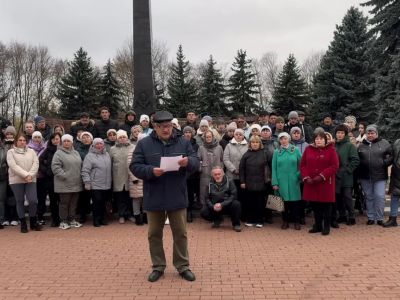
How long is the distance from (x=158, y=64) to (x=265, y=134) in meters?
42.6

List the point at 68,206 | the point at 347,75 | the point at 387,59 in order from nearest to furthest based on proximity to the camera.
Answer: the point at 68,206 → the point at 387,59 → the point at 347,75

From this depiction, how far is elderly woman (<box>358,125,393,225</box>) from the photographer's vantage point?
862 centimetres

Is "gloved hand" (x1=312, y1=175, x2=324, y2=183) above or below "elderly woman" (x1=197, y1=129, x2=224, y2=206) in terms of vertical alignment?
below

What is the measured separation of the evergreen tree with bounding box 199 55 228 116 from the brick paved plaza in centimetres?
2870

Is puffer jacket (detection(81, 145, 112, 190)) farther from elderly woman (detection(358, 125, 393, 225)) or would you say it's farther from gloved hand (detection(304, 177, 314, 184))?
elderly woman (detection(358, 125, 393, 225))

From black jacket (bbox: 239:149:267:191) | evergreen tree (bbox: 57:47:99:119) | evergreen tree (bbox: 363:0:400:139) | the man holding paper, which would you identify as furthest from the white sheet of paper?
evergreen tree (bbox: 57:47:99:119)

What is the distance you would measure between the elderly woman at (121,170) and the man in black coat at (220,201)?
5.90ft

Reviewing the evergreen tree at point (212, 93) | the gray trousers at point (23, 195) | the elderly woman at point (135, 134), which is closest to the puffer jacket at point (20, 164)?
the gray trousers at point (23, 195)

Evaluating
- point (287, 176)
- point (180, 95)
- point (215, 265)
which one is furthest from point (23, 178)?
point (180, 95)

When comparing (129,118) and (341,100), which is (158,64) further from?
(129,118)

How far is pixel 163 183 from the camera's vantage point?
535 cm

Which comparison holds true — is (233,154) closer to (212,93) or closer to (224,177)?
(224,177)

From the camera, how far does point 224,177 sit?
8.66 meters

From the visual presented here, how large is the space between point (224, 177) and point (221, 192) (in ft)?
1.04
